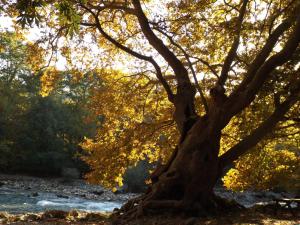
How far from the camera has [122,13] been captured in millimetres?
16516

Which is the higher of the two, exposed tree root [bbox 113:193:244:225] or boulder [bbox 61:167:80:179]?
boulder [bbox 61:167:80:179]

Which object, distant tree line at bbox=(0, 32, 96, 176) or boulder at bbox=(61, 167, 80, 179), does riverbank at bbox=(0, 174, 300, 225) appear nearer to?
boulder at bbox=(61, 167, 80, 179)

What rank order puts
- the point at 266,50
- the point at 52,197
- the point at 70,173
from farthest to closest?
the point at 70,173 < the point at 52,197 < the point at 266,50

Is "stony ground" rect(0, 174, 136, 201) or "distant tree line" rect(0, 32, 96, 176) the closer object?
"stony ground" rect(0, 174, 136, 201)

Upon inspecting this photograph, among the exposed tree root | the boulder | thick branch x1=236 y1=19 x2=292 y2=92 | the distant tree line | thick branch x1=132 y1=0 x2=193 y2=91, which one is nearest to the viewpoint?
the exposed tree root

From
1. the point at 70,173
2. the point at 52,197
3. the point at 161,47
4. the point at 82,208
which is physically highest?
the point at 161,47

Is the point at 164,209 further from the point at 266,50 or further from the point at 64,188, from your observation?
the point at 64,188

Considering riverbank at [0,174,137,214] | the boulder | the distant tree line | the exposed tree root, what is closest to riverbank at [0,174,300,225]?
riverbank at [0,174,137,214]

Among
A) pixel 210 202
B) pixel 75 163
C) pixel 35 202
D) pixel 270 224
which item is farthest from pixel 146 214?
pixel 75 163

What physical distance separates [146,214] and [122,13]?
9.18m

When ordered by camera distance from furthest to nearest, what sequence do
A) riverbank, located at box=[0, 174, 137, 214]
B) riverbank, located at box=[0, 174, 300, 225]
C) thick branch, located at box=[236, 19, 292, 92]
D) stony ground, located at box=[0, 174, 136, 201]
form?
1. stony ground, located at box=[0, 174, 136, 201]
2. riverbank, located at box=[0, 174, 137, 214]
3. thick branch, located at box=[236, 19, 292, 92]
4. riverbank, located at box=[0, 174, 300, 225]

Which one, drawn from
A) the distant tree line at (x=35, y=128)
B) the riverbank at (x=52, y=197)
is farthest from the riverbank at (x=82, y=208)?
the distant tree line at (x=35, y=128)

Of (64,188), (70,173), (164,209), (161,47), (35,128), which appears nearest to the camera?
(164,209)

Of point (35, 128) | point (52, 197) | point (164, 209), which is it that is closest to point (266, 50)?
point (164, 209)
